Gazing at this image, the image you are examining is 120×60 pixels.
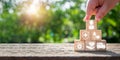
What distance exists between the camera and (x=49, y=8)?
193 inches

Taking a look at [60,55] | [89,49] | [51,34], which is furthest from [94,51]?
[51,34]

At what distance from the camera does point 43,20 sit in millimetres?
4914

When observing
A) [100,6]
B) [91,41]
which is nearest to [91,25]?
[91,41]

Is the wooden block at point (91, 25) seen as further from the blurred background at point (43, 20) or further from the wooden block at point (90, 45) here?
the blurred background at point (43, 20)

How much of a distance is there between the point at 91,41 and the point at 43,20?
3.78 m

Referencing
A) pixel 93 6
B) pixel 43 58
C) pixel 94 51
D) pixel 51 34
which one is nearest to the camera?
pixel 93 6

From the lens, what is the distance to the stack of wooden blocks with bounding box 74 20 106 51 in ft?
3.69

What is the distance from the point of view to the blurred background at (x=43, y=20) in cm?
467

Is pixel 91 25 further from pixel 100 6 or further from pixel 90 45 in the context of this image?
pixel 100 6

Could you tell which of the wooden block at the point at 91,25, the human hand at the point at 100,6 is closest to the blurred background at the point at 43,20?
the wooden block at the point at 91,25

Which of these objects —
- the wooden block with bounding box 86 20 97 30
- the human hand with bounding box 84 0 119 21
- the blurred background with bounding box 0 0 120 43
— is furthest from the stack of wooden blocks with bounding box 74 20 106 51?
the blurred background with bounding box 0 0 120 43

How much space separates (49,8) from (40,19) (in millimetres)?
230

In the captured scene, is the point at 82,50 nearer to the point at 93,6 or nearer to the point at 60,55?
the point at 60,55

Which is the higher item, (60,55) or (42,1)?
(42,1)
